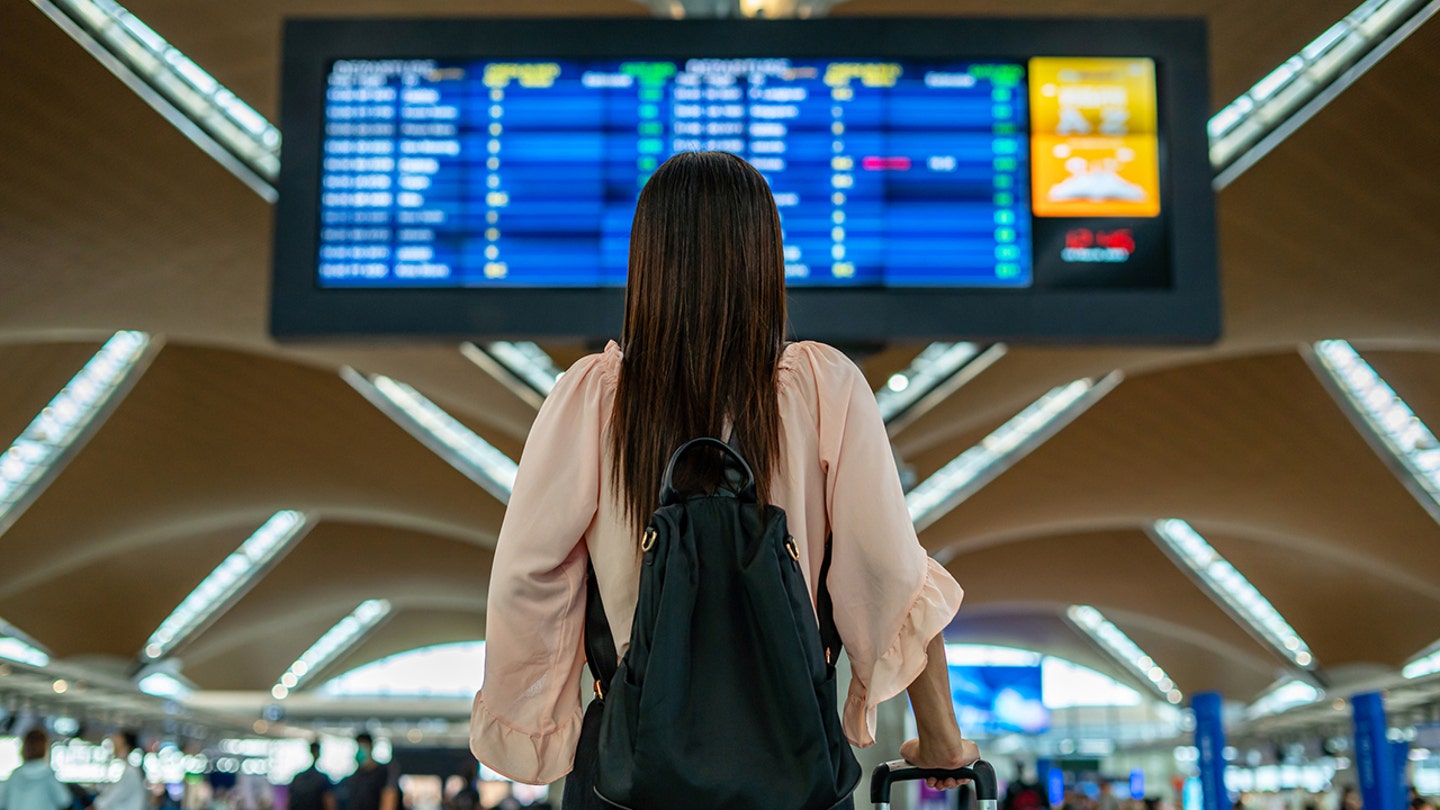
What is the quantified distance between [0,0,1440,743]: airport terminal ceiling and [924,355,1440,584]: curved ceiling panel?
69 mm

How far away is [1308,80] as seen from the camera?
13.6 m

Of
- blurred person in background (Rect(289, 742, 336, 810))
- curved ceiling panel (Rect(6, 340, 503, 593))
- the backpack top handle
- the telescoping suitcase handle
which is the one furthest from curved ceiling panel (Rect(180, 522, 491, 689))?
the backpack top handle

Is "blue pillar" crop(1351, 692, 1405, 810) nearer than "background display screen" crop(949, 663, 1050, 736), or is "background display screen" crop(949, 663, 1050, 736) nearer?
"blue pillar" crop(1351, 692, 1405, 810)

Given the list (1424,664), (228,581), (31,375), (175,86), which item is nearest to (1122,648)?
(1424,664)

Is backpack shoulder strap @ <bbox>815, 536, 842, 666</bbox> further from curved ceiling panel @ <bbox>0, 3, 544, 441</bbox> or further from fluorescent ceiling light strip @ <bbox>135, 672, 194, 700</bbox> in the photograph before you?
fluorescent ceiling light strip @ <bbox>135, 672, 194, 700</bbox>

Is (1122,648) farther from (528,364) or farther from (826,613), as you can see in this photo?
(826,613)

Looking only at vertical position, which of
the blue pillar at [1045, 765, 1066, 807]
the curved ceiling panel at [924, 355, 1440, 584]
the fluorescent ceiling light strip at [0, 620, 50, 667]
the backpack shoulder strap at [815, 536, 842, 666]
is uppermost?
the curved ceiling panel at [924, 355, 1440, 584]

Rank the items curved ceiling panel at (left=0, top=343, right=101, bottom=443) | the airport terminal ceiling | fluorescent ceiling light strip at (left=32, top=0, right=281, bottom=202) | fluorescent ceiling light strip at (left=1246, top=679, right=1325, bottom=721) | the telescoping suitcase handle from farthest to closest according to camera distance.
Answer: fluorescent ceiling light strip at (left=1246, top=679, right=1325, bottom=721) < curved ceiling panel at (left=0, top=343, right=101, bottom=443) < the airport terminal ceiling < fluorescent ceiling light strip at (left=32, top=0, right=281, bottom=202) < the telescoping suitcase handle

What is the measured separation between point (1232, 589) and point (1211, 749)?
1804 centimetres

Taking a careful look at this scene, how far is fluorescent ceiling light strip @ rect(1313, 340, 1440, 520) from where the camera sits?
21406 millimetres

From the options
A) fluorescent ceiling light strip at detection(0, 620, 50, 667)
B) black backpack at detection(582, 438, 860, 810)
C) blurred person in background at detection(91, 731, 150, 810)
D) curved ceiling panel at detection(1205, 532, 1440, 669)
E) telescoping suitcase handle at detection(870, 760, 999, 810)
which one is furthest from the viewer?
fluorescent ceiling light strip at detection(0, 620, 50, 667)

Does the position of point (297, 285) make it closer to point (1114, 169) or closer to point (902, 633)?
point (1114, 169)

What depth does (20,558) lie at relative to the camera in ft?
86.3

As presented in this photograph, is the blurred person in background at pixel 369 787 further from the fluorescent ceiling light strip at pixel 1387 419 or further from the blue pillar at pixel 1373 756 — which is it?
the fluorescent ceiling light strip at pixel 1387 419
